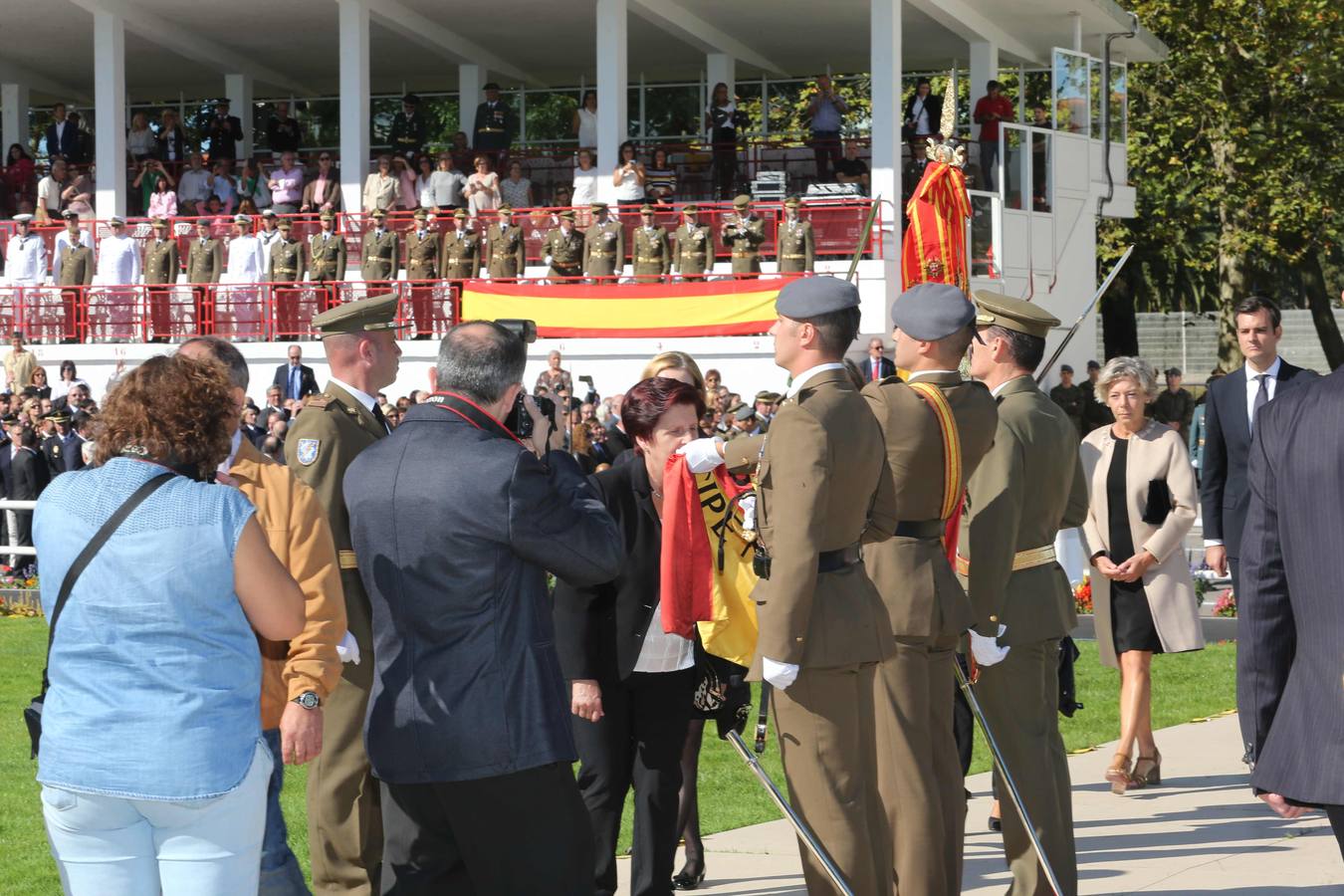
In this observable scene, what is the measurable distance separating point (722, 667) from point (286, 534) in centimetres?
183

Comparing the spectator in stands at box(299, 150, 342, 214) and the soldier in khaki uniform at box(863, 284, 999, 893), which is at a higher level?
the spectator in stands at box(299, 150, 342, 214)

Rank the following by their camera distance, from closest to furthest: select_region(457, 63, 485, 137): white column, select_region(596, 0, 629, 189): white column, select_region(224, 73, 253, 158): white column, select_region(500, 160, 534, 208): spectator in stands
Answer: select_region(500, 160, 534, 208): spectator in stands, select_region(596, 0, 629, 189): white column, select_region(457, 63, 485, 137): white column, select_region(224, 73, 253, 158): white column

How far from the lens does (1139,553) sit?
8.33 metres

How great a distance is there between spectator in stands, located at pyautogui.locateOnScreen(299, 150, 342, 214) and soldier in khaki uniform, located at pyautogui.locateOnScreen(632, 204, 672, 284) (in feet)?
22.4

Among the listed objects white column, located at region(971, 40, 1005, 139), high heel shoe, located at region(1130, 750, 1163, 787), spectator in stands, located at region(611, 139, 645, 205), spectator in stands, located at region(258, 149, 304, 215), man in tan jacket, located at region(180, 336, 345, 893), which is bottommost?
high heel shoe, located at region(1130, 750, 1163, 787)

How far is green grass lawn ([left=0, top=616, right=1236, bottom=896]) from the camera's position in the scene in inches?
297

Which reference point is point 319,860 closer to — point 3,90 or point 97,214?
point 97,214

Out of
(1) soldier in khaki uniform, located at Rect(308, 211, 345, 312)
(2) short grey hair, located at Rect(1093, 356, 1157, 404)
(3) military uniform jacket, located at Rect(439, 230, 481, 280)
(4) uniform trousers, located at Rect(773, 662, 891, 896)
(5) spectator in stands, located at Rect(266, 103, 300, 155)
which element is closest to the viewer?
(4) uniform trousers, located at Rect(773, 662, 891, 896)

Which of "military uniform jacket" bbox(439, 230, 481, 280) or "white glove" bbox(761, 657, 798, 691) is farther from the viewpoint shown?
"military uniform jacket" bbox(439, 230, 481, 280)

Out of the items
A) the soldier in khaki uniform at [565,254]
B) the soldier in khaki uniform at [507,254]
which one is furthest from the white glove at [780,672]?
the soldier in khaki uniform at [507,254]

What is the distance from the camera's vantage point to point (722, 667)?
6055 mm

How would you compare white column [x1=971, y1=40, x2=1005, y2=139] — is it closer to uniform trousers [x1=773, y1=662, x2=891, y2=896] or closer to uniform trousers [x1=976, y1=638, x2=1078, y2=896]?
uniform trousers [x1=976, y1=638, x2=1078, y2=896]

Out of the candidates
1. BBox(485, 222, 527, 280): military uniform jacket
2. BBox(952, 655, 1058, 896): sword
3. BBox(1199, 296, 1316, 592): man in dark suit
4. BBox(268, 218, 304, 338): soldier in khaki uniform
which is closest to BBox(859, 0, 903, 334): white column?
BBox(485, 222, 527, 280): military uniform jacket

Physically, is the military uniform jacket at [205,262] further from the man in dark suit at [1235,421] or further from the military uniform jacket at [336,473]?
the military uniform jacket at [336,473]
